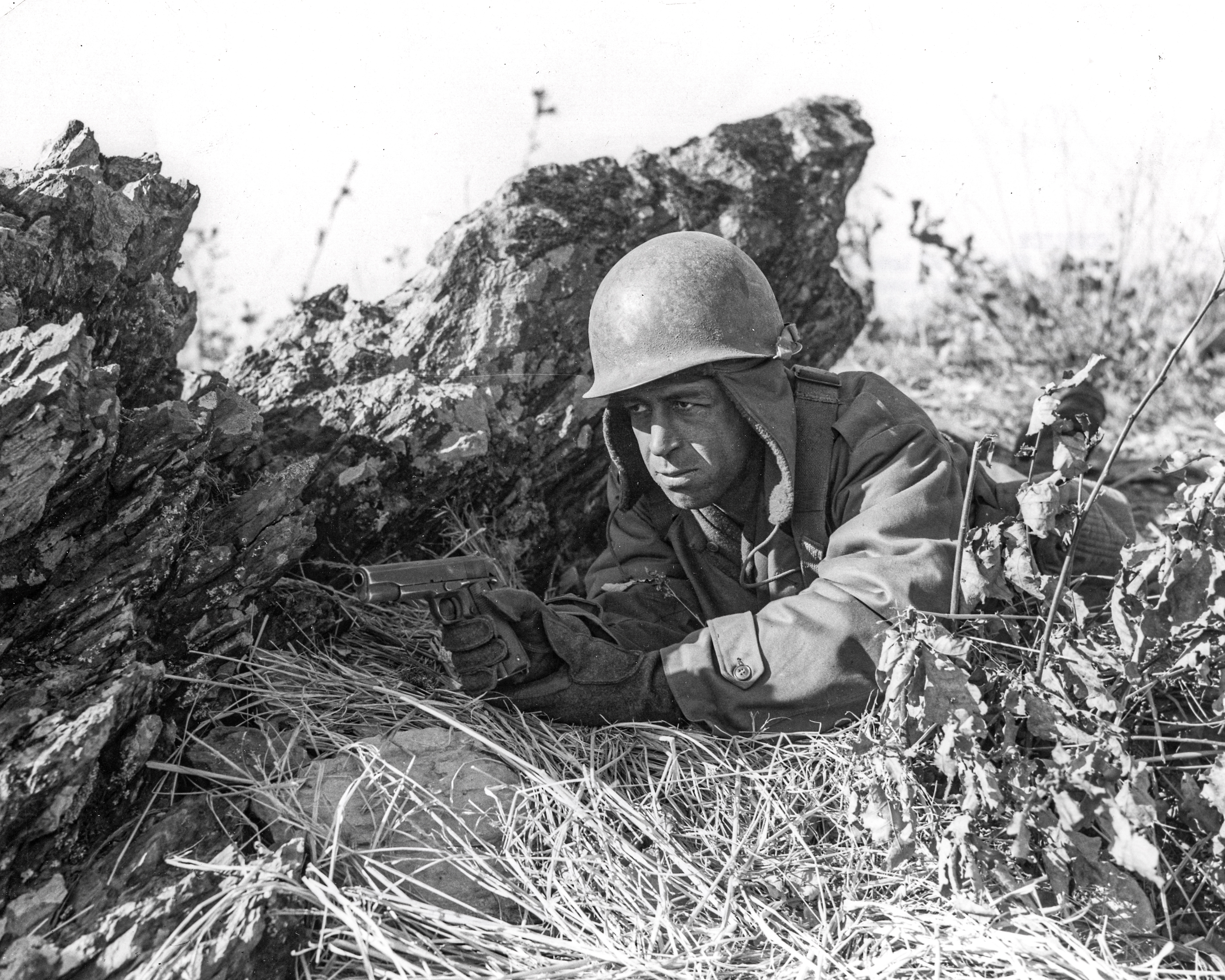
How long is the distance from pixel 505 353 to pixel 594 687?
70.7 inches

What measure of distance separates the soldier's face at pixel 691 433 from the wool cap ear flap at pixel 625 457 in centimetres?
26

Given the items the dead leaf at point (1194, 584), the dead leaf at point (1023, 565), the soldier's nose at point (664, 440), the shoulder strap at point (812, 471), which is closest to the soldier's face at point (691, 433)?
the soldier's nose at point (664, 440)

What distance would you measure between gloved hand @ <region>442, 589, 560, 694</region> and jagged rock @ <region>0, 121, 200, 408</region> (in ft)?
4.68

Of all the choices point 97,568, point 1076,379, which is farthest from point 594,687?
point 1076,379

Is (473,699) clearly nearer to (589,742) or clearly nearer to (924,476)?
(589,742)

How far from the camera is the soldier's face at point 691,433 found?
344 cm

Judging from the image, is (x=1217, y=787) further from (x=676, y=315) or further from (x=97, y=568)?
(x=97, y=568)

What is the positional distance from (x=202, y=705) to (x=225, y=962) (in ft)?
3.21

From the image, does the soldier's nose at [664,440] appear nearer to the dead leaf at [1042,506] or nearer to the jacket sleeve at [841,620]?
the jacket sleeve at [841,620]

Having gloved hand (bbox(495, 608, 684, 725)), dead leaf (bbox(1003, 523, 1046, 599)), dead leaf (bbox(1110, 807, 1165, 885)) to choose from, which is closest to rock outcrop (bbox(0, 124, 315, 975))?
gloved hand (bbox(495, 608, 684, 725))

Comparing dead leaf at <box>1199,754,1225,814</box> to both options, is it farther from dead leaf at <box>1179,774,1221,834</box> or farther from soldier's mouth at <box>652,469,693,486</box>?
soldier's mouth at <box>652,469,693,486</box>

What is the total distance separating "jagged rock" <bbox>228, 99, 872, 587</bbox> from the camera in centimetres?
411

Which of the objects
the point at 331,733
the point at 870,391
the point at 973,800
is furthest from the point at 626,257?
the point at 973,800

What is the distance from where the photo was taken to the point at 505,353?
4.53 meters
